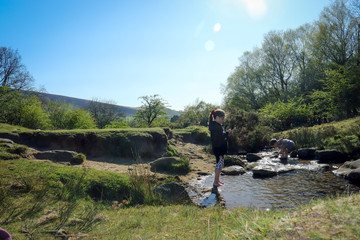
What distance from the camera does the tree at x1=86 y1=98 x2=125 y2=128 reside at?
105 feet

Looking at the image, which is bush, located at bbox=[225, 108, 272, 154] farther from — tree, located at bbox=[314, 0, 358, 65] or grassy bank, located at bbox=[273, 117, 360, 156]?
tree, located at bbox=[314, 0, 358, 65]

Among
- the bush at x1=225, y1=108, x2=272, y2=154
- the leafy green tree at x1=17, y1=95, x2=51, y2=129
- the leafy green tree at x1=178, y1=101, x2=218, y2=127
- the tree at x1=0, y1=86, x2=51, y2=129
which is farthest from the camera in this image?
the leafy green tree at x1=178, y1=101, x2=218, y2=127

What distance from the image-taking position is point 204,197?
20.5 ft

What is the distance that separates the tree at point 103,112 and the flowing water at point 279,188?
88.2ft

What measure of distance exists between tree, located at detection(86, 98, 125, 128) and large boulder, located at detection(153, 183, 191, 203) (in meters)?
28.1

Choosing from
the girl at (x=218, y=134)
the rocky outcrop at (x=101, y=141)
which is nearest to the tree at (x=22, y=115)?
the rocky outcrop at (x=101, y=141)

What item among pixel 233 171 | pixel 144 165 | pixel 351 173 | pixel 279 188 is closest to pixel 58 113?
pixel 144 165

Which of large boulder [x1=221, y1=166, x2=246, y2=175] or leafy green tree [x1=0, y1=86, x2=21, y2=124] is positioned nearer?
large boulder [x1=221, y1=166, x2=246, y2=175]

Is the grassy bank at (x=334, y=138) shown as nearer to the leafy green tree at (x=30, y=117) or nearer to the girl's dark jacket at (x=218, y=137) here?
the girl's dark jacket at (x=218, y=137)

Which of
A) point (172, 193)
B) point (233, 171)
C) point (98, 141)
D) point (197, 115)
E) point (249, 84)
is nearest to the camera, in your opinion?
point (172, 193)

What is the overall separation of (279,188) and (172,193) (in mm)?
3652

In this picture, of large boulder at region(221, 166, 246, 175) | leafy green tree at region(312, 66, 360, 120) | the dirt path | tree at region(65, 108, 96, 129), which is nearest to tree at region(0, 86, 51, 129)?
tree at region(65, 108, 96, 129)

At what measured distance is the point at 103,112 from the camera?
33.9 meters

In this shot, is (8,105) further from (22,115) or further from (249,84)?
(249,84)
